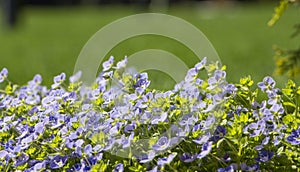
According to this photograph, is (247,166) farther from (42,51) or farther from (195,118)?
(42,51)

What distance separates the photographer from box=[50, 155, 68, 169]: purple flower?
5.87 feet

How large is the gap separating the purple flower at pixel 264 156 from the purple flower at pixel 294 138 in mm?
71

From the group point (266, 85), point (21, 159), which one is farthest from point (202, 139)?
point (21, 159)

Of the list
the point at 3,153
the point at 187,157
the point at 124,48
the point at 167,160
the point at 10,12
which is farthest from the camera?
the point at 10,12

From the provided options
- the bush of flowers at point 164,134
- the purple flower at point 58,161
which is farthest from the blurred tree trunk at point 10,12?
the purple flower at point 58,161

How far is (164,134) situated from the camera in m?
1.80

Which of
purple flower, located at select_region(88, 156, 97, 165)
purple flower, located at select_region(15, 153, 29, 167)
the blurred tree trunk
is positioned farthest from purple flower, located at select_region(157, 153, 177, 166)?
the blurred tree trunk

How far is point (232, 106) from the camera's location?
2012 mm

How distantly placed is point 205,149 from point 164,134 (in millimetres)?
165

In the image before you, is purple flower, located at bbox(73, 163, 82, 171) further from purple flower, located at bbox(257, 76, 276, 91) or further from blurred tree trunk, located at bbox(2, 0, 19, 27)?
blurred tree trunk, located at bbox(2, 0, 19, 27)

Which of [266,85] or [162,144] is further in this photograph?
[266,85]

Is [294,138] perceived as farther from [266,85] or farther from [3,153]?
[3,153]

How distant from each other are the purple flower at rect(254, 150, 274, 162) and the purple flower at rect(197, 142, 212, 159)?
180 mm

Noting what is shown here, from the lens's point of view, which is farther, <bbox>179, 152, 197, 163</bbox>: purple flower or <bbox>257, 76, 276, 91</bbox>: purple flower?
<bbox>257, 76, 276, 91</bbox>: purple flower
